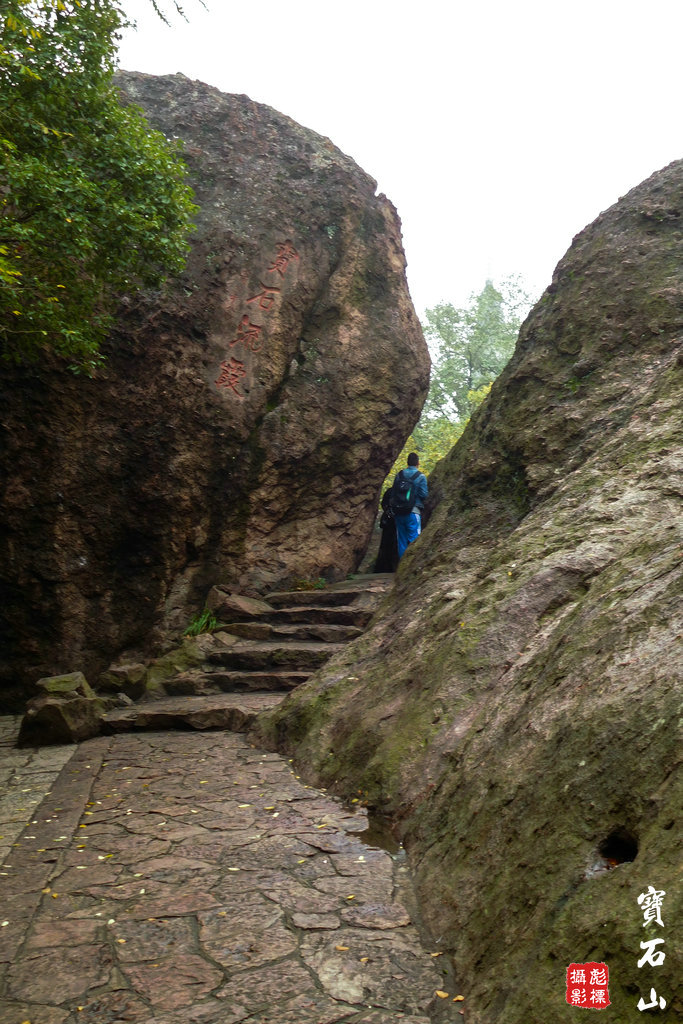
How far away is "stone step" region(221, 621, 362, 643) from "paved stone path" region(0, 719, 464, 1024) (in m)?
4.07

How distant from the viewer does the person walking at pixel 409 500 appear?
11898mm

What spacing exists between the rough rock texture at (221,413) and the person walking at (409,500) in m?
1.20

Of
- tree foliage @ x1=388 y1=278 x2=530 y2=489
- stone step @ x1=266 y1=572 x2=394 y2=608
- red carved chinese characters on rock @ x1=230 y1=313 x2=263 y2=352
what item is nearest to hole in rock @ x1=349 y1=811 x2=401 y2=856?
stone step @ x1=266 y1=572 x2=394 y2=608

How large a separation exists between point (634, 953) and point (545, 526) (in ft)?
12.1

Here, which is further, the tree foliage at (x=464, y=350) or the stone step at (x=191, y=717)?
the tree foliage at (x=464, y=350)

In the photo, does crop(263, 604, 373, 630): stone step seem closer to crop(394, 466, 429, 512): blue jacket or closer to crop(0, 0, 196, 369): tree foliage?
crop(394, 466, 429, 512): blue jacket

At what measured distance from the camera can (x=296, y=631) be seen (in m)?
10.5

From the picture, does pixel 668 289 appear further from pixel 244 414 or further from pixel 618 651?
pixel 244 414

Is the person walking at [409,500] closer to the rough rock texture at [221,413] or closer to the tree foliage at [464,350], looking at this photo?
the rough rock texture at [221,413]

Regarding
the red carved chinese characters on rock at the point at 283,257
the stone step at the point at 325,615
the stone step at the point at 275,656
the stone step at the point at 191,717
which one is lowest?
the stone step at the point at 191,717

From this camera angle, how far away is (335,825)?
16.3 ft

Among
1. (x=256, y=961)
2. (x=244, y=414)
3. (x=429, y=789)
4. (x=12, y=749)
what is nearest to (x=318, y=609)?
(x=244, y=414)

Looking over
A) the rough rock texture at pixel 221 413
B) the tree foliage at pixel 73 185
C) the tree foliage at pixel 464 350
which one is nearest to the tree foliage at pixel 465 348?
the tree foliage at pixel 464 350

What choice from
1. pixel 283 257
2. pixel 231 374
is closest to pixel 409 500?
pixel 231 374
